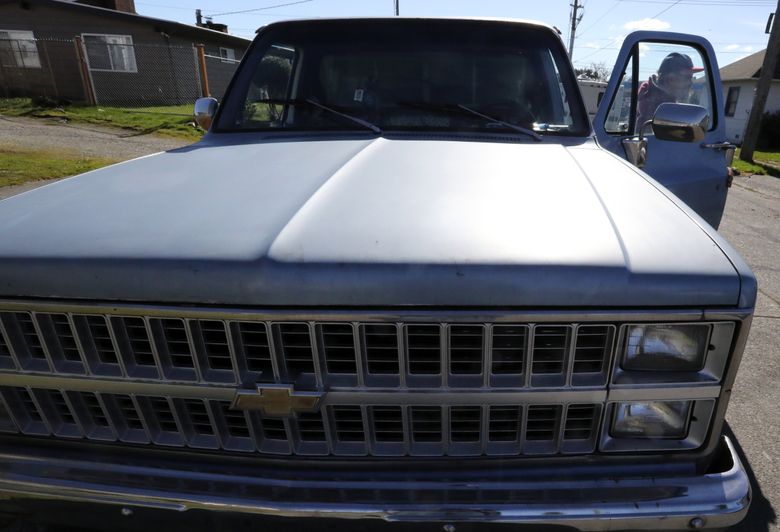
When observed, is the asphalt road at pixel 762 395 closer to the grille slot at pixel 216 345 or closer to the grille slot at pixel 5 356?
the grille slot at pixel 216 345

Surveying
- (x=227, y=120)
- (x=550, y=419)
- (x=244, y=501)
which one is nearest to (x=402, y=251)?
(x=550, y=419)

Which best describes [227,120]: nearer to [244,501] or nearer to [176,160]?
[176,160]

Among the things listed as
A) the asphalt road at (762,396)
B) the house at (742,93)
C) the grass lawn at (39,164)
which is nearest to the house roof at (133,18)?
the grass lawn at (39,164)

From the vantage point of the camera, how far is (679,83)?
12.0 ft

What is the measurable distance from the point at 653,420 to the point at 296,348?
1.00m

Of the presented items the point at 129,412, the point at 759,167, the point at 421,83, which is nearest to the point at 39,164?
the point at 421,83

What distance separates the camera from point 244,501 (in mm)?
1371

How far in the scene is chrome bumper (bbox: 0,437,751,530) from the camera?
131cm

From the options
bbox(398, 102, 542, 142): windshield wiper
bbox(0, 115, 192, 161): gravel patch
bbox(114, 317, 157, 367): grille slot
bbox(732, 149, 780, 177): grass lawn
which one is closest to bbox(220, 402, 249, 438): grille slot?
bbox(114, 317, 157, 367): grille slot

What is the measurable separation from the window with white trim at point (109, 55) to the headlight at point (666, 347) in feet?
69.0

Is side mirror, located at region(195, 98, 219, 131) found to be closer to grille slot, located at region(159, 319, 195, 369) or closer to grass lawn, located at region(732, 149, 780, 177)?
grille slot, located at region(159, 319, 195, 369)

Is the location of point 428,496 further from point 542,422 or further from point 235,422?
point 235,422

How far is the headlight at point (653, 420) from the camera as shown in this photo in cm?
141

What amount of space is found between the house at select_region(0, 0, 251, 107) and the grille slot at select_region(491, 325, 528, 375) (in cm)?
1833
